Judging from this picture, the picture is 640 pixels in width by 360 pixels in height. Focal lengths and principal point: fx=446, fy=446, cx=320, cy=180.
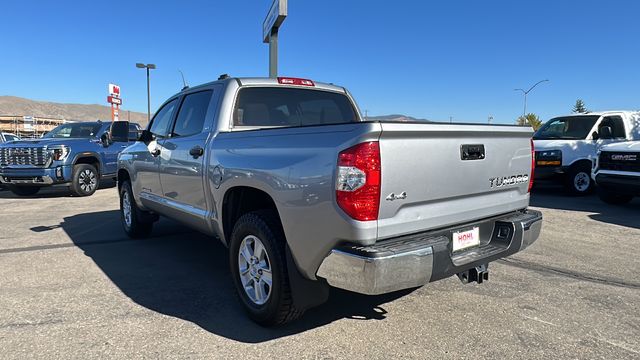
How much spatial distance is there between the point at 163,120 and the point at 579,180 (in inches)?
381

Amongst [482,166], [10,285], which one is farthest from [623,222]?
[10,285]

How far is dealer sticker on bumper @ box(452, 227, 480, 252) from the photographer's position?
2.96 meters

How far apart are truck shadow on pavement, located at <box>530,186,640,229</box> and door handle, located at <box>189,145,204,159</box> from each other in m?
6.75

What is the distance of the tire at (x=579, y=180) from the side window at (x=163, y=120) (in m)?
9.37

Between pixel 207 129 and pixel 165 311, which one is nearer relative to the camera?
pixel 165 311

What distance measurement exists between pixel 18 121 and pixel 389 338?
166 feet

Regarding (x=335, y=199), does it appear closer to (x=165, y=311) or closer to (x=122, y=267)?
(x=165, y=311)

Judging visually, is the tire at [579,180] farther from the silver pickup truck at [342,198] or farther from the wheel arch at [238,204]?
the wheel arch at [238,204]

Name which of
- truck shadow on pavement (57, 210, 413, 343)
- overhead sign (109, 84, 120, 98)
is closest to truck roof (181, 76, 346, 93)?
truck shadow on pavement (57, 210, 413, 343)

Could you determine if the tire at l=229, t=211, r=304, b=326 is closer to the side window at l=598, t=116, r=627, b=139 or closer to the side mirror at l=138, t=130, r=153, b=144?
the side mirror at l=138, t=130, r=153, b=144

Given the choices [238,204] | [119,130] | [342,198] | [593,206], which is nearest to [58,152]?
[119,130]

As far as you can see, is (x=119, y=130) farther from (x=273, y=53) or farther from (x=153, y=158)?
(x=273, y=53)

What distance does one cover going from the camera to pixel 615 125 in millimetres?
10570

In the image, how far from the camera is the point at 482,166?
10.3 ft
